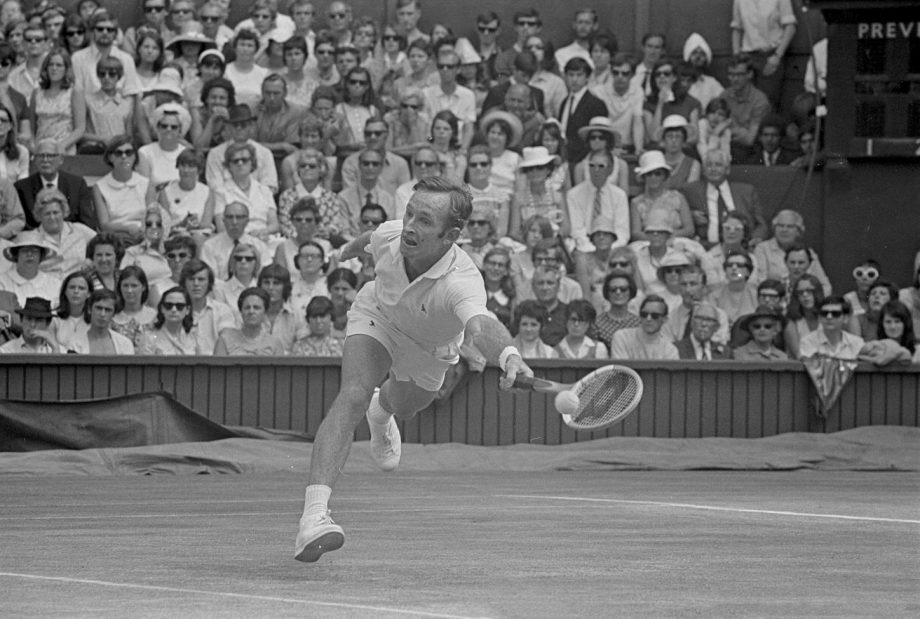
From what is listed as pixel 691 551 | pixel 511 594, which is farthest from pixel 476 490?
pixel 511 594

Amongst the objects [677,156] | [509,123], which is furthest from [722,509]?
[677,156]

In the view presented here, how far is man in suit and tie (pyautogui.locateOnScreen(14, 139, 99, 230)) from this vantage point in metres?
16.1

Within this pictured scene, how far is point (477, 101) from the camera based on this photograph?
1842 cm

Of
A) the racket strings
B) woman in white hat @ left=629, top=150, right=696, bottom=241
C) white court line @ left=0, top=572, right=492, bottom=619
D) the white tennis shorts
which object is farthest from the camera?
woman in white hat @ left=629, top=150, right=696, bottom=241

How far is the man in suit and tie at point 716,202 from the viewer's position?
17141 millimetres

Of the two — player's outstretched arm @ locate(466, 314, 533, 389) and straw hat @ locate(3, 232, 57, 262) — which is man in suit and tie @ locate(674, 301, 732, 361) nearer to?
straw hat @ locate(3, 232, 57, 262)

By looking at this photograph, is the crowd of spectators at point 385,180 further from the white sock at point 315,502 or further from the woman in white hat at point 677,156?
the white sock at point 315,502

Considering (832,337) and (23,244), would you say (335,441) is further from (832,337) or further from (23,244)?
(832,337)

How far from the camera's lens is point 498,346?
7.25m

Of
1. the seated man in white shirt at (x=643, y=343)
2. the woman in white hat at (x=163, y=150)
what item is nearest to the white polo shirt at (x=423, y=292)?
the seated man in white shirt at (x=643, y=343)

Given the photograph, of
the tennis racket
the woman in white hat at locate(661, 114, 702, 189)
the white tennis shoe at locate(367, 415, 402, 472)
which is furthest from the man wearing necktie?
the tennis racket

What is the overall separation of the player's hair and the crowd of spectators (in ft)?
23.4

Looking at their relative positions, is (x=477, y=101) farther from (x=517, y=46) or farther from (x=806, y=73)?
(x=806, y=73)

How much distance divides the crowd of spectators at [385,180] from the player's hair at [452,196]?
714 cm
